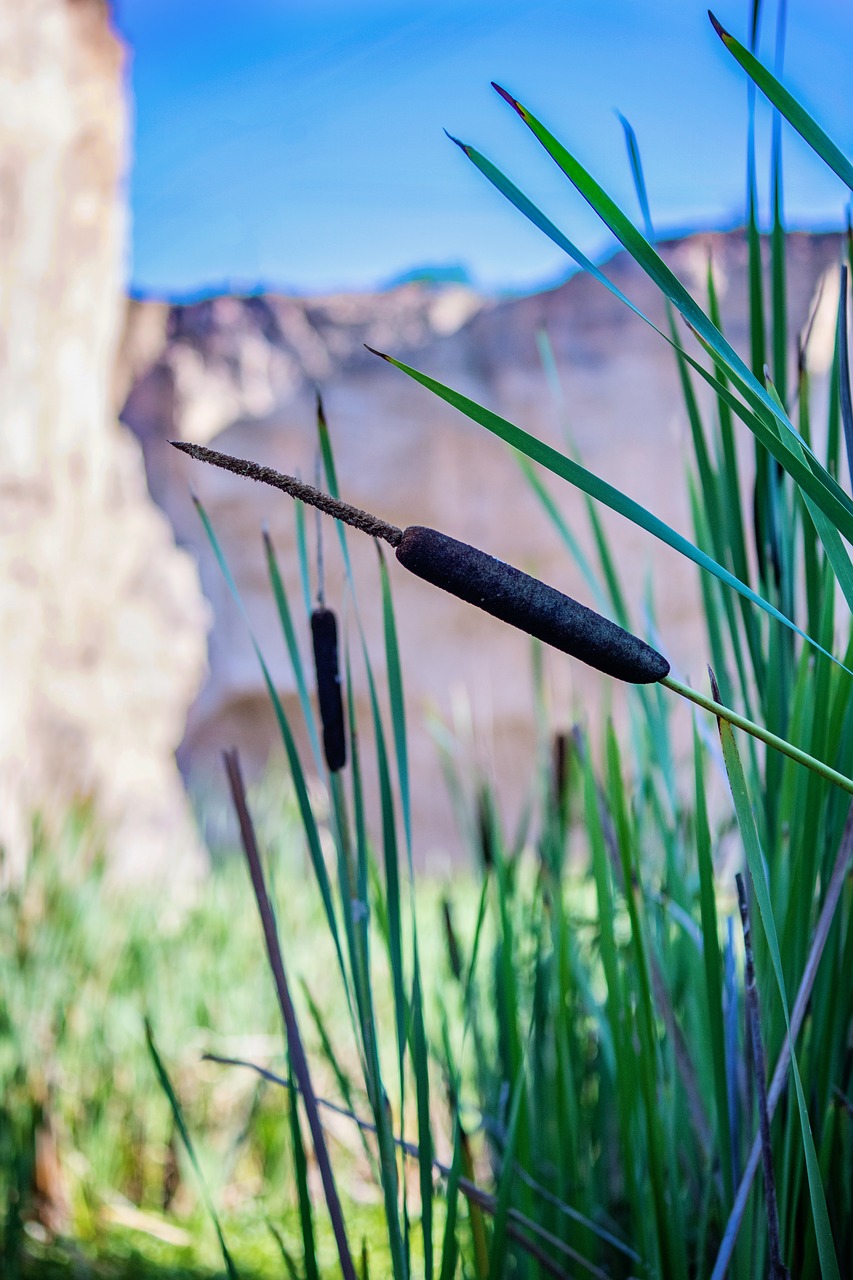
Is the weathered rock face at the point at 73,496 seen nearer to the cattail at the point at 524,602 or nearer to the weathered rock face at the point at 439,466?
the cattail at the point at 524,602

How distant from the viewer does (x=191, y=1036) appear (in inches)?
54.0

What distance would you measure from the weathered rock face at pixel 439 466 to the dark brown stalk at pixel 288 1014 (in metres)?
5.05

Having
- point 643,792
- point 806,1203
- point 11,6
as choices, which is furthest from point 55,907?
point 11,6

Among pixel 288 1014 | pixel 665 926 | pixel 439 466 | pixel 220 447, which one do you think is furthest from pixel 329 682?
pixel 439 466

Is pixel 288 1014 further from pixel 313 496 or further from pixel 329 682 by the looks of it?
pixel 313 496

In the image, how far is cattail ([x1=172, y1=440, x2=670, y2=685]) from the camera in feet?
0.61

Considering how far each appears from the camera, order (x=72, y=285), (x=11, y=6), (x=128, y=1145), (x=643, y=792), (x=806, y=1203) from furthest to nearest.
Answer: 1. (x=72, y=285)
2. (x=11, y=6)
3. (x=128, y=1145)
4. (x=643, y=792)
5. (x=806, y=1203)

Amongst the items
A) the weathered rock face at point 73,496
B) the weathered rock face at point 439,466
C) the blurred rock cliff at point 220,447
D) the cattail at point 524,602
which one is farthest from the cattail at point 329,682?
the weathered rock face at point 439,466

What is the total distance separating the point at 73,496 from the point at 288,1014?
2.61 metres

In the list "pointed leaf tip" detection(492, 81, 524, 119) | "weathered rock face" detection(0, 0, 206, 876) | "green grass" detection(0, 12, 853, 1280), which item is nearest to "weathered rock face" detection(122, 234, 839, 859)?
"weathered rock face" detection(0, 0, 206, 876)

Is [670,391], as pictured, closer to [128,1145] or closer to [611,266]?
[611,266]

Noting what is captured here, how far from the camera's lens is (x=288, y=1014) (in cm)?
33

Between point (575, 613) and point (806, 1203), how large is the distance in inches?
10.4

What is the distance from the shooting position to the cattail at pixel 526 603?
19 cm
